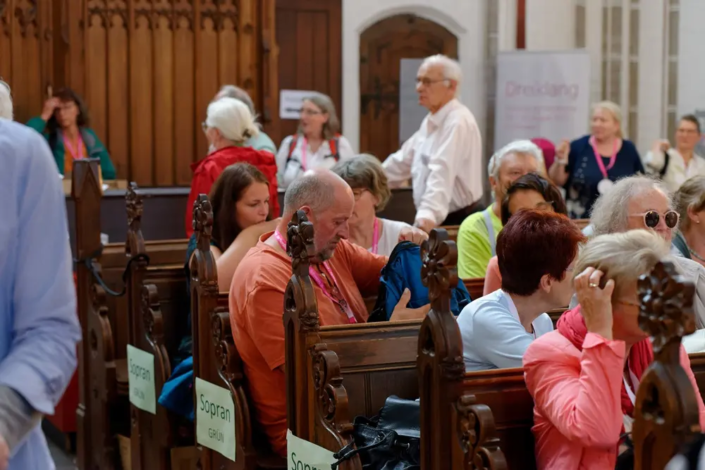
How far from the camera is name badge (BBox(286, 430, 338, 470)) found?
3.00 m

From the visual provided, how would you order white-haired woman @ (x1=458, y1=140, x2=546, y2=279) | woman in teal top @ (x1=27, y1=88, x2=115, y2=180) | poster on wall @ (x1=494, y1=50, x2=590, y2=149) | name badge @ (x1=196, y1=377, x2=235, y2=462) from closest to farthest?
name badge @ (x1=196, y1=377, x2=235, y2=462) → white-haired woman @ (x1=458, y1=140, x2=546, y2=279) → woman in teal top @ (x1=27, y1=88, x2=115, y2=180) → poster on wall @ (x1=494, y1=50, x2=590, y2=149)

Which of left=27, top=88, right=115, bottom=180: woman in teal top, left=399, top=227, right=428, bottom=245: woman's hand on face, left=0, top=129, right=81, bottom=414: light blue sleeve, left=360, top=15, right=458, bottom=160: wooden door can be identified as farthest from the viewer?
left=360, top=15, right=458, bottom=160: wooden door

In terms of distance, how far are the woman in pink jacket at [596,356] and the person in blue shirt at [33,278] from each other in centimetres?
116

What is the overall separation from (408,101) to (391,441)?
763cm

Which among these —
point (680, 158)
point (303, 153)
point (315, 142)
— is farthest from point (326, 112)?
point (680, 158)

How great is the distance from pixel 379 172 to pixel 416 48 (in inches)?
239

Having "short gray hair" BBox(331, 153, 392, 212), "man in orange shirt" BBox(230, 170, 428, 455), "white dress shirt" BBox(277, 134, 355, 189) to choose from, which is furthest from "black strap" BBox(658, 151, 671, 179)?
"man in orange shirt" BBox(230, 170, 428, 455)

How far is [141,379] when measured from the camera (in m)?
4.48

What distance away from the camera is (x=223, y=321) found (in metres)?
3.67

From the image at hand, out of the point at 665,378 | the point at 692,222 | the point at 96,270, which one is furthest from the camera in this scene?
the point at 96,270

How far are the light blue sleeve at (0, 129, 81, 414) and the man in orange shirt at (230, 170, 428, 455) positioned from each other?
1818 millimetres

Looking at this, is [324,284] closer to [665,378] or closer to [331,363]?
[331,363]

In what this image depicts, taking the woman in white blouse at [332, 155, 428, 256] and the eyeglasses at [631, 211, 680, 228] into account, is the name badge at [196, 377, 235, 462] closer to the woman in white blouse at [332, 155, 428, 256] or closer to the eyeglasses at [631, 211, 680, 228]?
the woman in white blouse at [332, 155, 428, 256]

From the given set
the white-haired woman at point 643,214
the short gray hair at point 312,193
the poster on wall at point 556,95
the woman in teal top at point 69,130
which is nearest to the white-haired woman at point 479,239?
the white-haired woman at point 643,214
